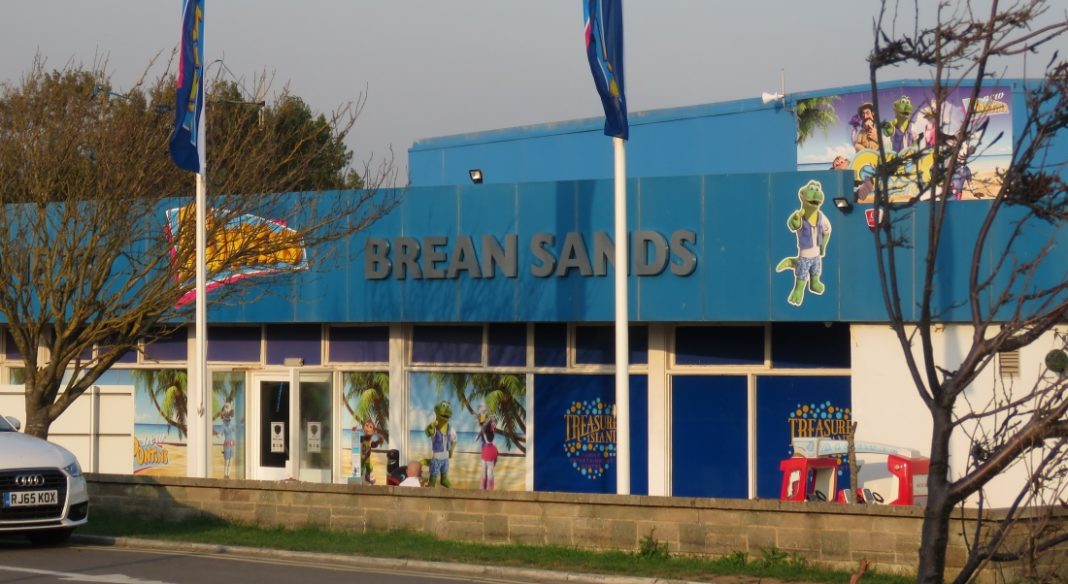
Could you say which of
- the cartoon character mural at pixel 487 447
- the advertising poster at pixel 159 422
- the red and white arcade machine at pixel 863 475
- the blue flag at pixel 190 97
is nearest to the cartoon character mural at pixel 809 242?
the red and white arcade machine at pixel 863 475

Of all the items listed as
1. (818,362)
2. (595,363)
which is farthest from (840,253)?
(595,363)

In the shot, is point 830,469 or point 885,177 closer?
point 885,177

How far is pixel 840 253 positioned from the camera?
1848cm

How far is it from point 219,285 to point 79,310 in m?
2.89

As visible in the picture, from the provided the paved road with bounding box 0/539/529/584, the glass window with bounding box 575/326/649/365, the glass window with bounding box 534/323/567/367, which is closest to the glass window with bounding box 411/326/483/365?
the glass window with bounding box 534/323/567/367

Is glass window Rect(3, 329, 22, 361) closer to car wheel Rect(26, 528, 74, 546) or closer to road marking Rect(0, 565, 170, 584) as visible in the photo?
car wheel Rect(26, 528, 74, 546)

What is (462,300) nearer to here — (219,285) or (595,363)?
(595,363)

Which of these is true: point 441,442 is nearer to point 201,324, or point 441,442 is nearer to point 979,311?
point 201,324

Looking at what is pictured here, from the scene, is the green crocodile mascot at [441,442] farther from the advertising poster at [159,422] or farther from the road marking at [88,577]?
the road marking at [88,577]

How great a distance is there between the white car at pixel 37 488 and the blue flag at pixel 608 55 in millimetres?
7096

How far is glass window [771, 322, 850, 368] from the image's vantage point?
1950 cm

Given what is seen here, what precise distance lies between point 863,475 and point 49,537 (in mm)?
10686

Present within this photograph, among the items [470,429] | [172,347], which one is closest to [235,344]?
[172,347]

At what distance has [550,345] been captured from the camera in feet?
69.9
